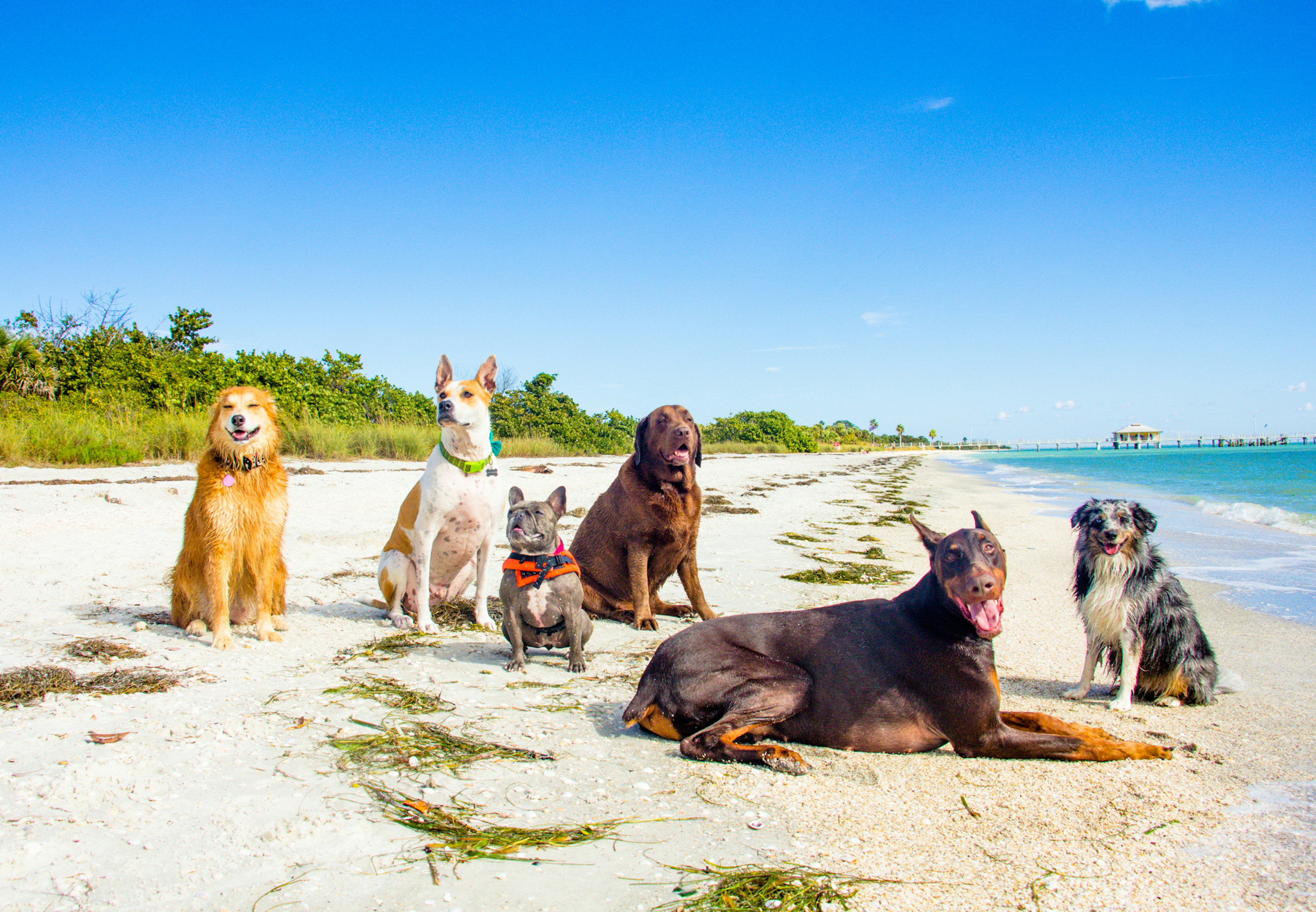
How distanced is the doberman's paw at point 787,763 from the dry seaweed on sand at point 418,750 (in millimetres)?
975

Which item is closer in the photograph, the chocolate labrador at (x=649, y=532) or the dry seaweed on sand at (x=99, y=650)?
the dry seaweed on sand at (x=99, y=650)

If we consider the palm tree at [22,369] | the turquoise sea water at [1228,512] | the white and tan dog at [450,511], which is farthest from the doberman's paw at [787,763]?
the palm tree at [22,369]

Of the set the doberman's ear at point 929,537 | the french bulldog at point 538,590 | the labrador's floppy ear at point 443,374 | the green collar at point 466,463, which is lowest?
the french bulldog at point 538,590

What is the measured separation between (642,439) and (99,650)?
4.04 meters

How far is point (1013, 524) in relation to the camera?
15242mm

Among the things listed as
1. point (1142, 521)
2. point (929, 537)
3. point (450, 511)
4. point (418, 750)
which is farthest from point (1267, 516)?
point (418, 750)

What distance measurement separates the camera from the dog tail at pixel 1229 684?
14.8 feet

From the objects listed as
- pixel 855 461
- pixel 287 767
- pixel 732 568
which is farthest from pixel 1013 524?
pixel 855 461

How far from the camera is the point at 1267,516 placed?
16719 millimetres

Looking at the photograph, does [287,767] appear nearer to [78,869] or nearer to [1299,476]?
[78,869]

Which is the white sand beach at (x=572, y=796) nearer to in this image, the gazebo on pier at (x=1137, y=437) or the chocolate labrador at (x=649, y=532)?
the chocolate labrador at (x=649, y=532)

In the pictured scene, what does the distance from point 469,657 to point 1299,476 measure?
4302cm

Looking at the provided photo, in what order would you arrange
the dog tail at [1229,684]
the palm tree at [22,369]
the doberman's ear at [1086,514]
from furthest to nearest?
the palm tree at [22,369], the dog tail at [1229,684], the doberman's ear at [1086,514]

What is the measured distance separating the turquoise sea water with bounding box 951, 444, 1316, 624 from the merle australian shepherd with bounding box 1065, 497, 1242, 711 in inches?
144
